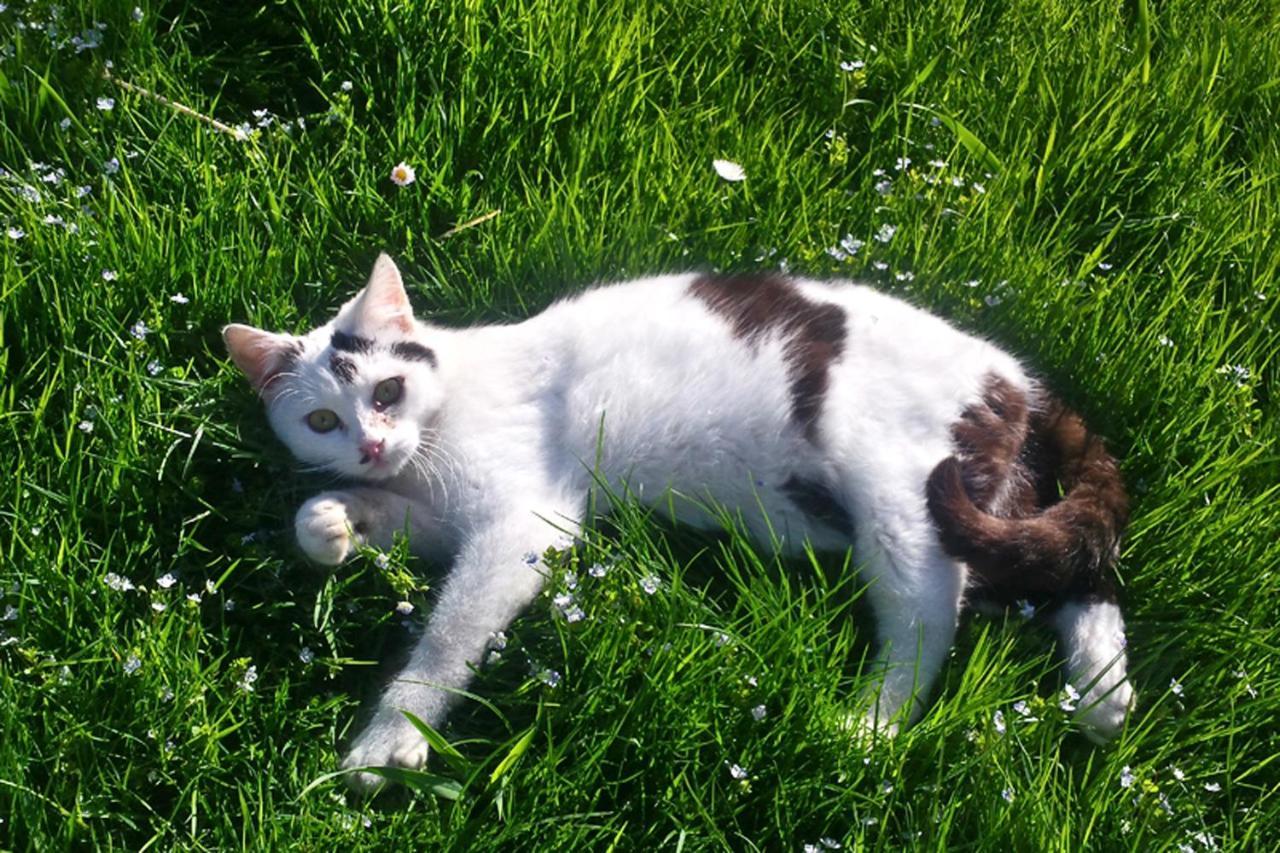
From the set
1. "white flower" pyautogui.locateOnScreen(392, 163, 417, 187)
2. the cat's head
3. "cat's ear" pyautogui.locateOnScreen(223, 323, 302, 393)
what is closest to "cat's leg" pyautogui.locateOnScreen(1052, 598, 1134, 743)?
the cat's head

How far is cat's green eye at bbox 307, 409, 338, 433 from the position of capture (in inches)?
104

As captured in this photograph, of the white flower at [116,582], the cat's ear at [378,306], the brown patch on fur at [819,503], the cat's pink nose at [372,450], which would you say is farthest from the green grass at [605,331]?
the cat's ear at [378,306]

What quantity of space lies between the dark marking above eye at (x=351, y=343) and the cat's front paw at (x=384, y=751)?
78 centimetres

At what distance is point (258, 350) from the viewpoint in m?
2.66

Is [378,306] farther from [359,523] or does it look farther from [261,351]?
[359,523]

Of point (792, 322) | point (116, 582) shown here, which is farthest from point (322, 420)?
point (792, 322)

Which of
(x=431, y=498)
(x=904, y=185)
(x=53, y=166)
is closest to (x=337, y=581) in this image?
(x=431, y=498)

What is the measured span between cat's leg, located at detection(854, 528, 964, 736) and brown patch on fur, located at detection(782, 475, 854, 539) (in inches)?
4.6

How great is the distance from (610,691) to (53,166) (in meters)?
2.07

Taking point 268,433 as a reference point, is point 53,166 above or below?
above

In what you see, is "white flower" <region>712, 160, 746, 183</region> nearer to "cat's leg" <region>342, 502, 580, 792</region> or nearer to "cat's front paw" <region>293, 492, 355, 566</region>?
"cat's leg" <region>342, 502, 580, 792</region>

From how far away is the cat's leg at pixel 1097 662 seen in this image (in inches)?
98.0

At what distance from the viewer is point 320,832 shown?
220cm

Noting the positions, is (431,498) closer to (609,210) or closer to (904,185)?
(609,210)
